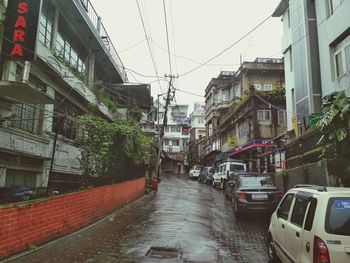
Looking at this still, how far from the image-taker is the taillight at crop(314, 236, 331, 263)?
4394 mm

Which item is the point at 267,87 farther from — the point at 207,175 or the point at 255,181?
the point at 255,181

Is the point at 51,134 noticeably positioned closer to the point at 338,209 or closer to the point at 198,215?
the point at 198,215

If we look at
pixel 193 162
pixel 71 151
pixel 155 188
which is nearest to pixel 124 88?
pixel 155 188

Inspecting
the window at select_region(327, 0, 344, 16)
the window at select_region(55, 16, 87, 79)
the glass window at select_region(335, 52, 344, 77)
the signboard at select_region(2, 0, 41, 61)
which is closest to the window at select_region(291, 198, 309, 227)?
the signboard at select_region(2, 0, 41, 61)

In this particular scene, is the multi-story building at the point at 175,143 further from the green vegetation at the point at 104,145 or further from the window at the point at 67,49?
the green vegetation at the point at 104,145

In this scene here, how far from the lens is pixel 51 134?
47.6 ft

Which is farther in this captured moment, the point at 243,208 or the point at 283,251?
the point at 243,208

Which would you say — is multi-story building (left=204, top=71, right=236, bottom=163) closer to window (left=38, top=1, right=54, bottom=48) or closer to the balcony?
window (left=38, top=1, right=54, bottom=48)

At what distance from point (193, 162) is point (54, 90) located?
61713mm

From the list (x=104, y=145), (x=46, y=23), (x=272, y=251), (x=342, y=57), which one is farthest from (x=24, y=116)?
(x=342, y=57)

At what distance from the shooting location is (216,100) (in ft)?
173

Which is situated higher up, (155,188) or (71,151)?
(71,151)

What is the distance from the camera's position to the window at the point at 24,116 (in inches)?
477

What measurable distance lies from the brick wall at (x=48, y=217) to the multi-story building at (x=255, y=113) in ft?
53.7
